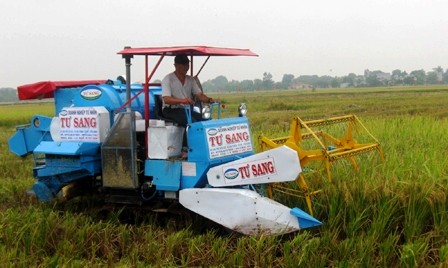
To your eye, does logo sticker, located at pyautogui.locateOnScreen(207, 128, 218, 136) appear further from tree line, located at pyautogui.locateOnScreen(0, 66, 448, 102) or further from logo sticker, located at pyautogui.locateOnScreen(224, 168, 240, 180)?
tree line, located at pyautogui.locateOnScreen(0, 66, 448, 102)

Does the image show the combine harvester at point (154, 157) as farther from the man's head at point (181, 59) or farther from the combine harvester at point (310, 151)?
the combine harvester at point (310, 151)

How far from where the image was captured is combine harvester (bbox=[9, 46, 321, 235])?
5496mm

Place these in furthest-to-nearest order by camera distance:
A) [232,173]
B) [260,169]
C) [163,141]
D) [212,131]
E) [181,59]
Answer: [181,59] → [163,141] → [212,131] → [232,173] → [260,169]

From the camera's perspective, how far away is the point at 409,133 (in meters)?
9.40

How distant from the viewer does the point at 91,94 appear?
6.88 m

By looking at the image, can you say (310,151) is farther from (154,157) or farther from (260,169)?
(154,157)

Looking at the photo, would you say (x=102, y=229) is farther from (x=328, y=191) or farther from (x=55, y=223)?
(x=328, y=191)

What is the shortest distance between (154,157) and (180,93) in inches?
34.5

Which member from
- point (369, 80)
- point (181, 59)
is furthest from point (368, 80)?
point (181, 59)

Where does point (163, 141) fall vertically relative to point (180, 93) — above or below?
below

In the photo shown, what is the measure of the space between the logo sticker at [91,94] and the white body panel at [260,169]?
1968mm

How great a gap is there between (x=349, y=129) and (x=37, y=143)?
4.37 metres

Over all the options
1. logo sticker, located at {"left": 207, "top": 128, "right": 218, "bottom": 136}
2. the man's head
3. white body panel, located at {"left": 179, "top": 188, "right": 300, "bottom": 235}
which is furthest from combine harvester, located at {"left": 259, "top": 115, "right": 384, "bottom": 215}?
the man's head

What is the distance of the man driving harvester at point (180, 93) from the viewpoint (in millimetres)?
6268
